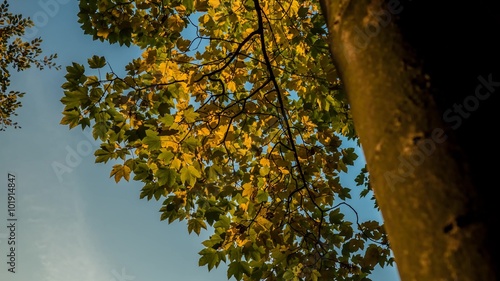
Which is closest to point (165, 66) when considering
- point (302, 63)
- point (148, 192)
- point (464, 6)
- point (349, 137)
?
point (148, 192)

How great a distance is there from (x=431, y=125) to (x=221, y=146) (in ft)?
11.4

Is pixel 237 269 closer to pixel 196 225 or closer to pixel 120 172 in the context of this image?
pixel 196 225

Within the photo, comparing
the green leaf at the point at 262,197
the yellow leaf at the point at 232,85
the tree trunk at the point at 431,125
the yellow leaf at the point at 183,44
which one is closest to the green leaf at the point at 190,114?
the yellow leaf at the point at 183,44

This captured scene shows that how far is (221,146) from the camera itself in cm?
410

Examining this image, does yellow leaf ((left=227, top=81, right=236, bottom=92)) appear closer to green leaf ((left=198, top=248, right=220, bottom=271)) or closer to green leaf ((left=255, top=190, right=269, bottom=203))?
green leaf ((left=255, top=190, right=269, bottom=203))

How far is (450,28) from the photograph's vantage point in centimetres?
78

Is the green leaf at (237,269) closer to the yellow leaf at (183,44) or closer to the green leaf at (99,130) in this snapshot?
the green leaf at (99,130)

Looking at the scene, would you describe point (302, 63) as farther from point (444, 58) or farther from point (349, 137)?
point (444, 58)

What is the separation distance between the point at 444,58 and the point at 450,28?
0.30 feet

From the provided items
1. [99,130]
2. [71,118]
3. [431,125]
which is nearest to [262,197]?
[99,130]

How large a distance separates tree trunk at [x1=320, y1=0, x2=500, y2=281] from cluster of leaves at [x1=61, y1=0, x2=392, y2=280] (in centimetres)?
231

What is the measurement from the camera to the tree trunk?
0.61 metres

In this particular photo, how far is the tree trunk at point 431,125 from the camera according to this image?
0.61 m

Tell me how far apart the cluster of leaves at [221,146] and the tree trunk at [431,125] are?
7.56ft
